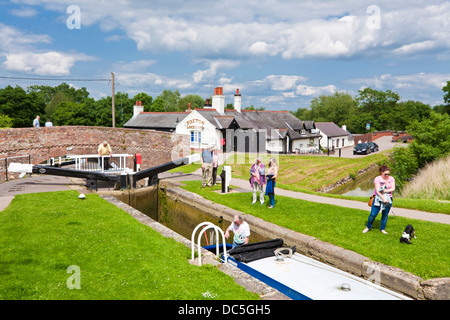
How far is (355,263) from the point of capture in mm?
7578

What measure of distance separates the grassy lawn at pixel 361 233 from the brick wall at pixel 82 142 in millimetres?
14784

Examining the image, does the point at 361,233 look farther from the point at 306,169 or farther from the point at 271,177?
the point at 306,169

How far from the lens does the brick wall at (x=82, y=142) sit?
22.1 metres

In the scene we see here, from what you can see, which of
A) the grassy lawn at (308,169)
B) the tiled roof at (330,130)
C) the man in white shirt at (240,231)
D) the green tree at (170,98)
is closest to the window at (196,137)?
the grassy lawn at (308,169)

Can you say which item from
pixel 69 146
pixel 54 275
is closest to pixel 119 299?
pixel 54 275

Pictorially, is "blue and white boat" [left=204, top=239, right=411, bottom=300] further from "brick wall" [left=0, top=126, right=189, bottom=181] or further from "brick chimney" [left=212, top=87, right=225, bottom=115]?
"brick chimney" [left=212, top=87, right=225, bottom=115]

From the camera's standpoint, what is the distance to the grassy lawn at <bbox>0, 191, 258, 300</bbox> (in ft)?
18.6

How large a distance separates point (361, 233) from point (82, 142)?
75.3ft

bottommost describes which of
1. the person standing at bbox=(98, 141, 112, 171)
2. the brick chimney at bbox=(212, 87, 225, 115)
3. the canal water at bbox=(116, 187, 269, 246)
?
the canal water at bbox=(116, 187, 269, 246)

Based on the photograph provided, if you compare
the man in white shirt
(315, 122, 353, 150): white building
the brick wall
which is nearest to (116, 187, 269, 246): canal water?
the man in white shirt

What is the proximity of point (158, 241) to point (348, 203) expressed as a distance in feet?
28.0

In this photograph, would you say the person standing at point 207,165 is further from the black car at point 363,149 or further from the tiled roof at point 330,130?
the tiled roof at point 330,130

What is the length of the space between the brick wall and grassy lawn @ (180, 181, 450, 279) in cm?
1478

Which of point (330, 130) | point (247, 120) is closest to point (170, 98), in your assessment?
point (330, 130)
